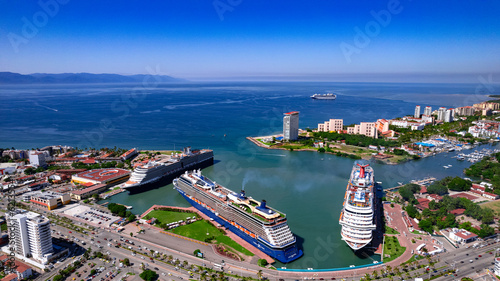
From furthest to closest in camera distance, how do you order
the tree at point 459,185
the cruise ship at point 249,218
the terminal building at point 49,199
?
the tree at point 459,185
the terminal building at point 49,199
the cruise ship at point 249,218

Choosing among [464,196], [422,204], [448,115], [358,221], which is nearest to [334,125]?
[464,196]

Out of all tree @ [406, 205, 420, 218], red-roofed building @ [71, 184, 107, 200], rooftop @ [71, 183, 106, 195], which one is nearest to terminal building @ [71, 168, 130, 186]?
rooftop @ [71, 183, 106, 195]

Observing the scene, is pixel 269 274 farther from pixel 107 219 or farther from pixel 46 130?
pixel 46 130

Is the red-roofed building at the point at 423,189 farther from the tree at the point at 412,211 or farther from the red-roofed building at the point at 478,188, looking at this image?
the tree at the point at 412,211

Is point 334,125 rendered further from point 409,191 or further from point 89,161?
point 89,161

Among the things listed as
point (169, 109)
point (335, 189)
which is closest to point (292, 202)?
point (335, 189)

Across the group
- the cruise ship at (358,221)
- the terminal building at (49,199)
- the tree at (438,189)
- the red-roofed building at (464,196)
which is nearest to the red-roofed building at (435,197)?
the tree at (438,189)
